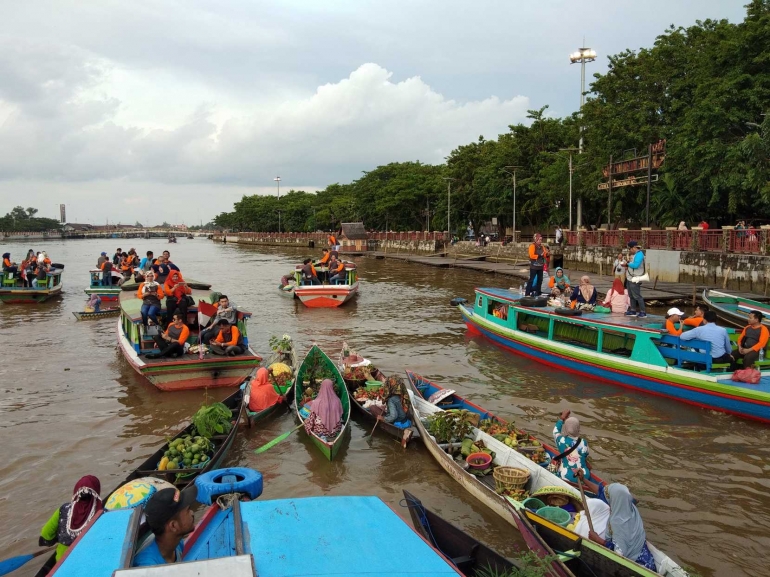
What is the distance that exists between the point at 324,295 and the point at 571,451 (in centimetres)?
2054

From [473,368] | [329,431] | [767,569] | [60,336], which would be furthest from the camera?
[60,336]

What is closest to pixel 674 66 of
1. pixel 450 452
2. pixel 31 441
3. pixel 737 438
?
pixel 737 438

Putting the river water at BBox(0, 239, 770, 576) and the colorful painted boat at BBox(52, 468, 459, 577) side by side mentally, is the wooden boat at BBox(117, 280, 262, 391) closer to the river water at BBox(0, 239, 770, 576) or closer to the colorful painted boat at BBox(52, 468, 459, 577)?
the river water at BBox(0, 239, 770, 576)

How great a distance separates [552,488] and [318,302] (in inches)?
832

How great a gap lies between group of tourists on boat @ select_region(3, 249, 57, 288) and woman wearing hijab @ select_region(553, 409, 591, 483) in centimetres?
2887

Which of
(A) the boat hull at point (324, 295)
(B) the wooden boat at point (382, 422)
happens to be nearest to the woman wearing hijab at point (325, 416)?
(B) the wooden boat at point (382, 422)

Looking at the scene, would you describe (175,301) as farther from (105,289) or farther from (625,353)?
(105,289)

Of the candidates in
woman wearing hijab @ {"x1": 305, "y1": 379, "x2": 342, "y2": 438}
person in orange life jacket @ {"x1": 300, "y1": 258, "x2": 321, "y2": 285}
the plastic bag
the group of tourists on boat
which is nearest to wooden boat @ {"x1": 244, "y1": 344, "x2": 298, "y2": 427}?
woman wearing hijab @ {"x1": 305, "y1": 379, "x2": 342, "y2": 438}

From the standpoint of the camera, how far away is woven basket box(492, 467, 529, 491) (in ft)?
24.7

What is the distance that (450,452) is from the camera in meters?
9.02

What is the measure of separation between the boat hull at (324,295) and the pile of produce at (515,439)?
59.3 feet

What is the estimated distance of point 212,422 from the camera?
9.62 meters

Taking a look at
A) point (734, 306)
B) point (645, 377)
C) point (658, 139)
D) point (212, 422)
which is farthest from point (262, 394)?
point (658, 139)

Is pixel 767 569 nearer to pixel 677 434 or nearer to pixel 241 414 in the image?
pixel 677 434
